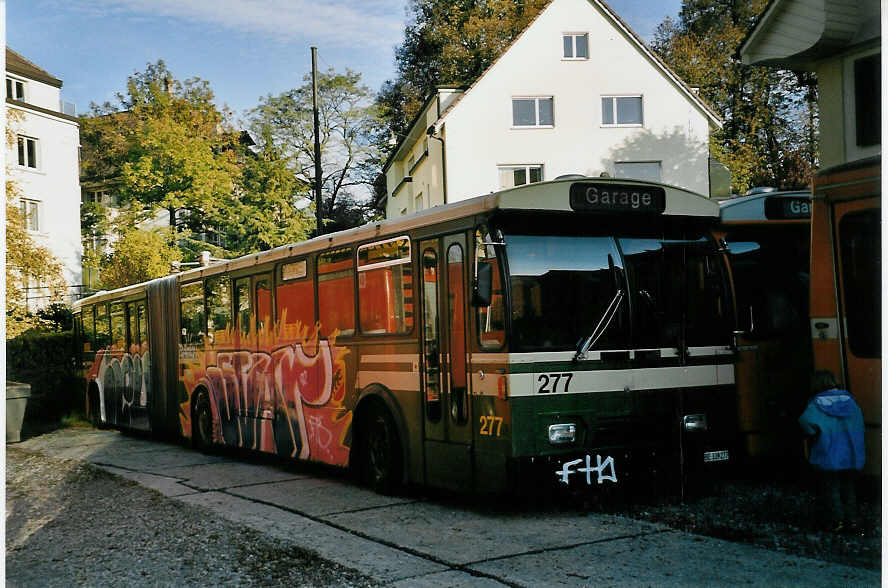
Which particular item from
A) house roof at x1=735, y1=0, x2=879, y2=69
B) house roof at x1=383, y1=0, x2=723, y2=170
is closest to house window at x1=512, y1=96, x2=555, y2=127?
house roof at x1=383, y1=0, x2=723, y2=170

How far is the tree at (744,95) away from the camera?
1703 cm

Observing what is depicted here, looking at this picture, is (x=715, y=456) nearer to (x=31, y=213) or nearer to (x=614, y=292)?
(x=614, y=292)

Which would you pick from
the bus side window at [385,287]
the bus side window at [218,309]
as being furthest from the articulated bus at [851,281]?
the bus side window at [218,309]

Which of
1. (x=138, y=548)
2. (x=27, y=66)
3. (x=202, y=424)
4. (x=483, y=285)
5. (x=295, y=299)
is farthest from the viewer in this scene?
(x=202, y=424)

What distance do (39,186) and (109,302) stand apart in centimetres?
801

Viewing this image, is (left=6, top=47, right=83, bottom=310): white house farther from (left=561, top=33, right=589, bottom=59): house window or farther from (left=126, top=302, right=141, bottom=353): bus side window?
(left=561, top=33, right=589, bottom=59): house window

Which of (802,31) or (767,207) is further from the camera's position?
(802,31)

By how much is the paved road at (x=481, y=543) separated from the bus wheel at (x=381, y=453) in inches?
6.5

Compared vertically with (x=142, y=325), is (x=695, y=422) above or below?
below

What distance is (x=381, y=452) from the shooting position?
10.2 m

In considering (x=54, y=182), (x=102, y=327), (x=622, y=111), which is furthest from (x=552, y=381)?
(x=622, y=111)

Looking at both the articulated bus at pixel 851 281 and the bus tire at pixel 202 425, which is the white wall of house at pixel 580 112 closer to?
the bus tire at pixel 202 425

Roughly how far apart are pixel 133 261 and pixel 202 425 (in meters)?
20.8

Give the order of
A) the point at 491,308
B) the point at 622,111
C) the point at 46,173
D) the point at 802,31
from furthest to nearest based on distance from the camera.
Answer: the point at 622,111 → the point at 46,173 → the point at 802,31 → the point at 491,308
